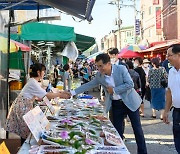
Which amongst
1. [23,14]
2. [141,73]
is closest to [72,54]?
[141,73]

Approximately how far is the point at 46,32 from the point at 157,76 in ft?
10.9

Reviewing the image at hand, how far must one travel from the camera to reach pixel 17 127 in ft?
15.2

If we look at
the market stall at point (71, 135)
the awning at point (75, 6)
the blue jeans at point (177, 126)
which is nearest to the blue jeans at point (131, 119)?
the market stall at point (71, 135)

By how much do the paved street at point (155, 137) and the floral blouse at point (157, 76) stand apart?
1037mm

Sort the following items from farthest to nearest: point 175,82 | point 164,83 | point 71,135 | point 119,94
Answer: point 164,83
point 119,94
point 175,82
point 71,135

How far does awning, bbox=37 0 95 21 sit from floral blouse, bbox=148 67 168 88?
4.64 m

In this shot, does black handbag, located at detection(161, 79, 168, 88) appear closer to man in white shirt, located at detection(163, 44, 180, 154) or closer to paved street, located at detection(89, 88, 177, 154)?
paved street, located at detection(89, 88, 177, 154)

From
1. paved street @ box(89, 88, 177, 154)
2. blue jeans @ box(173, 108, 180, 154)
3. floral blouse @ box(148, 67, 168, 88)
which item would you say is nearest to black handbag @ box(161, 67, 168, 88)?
floral blouse @ box(148, 67, 168, 88)

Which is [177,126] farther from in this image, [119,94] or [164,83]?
[164,83]

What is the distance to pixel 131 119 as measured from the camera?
5.31 metres

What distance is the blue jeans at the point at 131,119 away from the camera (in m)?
5.25

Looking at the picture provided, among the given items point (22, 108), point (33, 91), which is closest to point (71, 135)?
point (22, 108)

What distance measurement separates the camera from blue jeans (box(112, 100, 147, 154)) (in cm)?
525

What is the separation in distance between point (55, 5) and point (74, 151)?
86.6 inches
